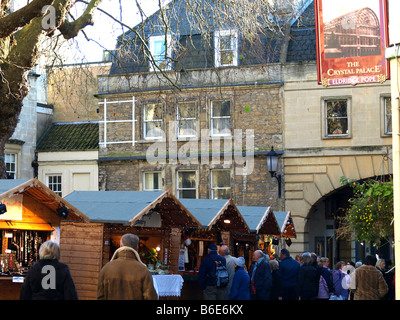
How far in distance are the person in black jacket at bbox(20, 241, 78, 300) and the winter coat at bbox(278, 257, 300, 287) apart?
8.78 m

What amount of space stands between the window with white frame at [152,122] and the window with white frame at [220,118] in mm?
2236

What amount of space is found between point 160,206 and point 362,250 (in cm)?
1496

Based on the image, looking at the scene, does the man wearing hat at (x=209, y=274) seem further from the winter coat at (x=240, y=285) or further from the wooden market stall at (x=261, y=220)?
the wooden market stall at (x=261, y=220)

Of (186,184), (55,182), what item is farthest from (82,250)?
(55,182)

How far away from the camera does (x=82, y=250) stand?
55.3ft

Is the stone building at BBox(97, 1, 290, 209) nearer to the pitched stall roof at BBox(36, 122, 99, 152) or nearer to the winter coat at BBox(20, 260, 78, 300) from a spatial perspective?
the pitched stall roof at BBox(36, 122, 99, 152)

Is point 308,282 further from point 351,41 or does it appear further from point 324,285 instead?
point 351,41

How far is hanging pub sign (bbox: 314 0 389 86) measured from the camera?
11125 millimetres

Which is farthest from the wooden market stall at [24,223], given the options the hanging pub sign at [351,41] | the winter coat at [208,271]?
the hanging pub sign at [351,41]

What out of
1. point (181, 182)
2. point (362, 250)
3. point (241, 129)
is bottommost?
point (362, 250)

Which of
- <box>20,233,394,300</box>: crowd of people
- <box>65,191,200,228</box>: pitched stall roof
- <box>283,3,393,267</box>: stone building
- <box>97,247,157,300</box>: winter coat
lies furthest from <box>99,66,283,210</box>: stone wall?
<box>97,247,157,300</box>: winter coat

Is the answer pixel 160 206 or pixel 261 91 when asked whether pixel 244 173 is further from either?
Answer: pixel 160 206
